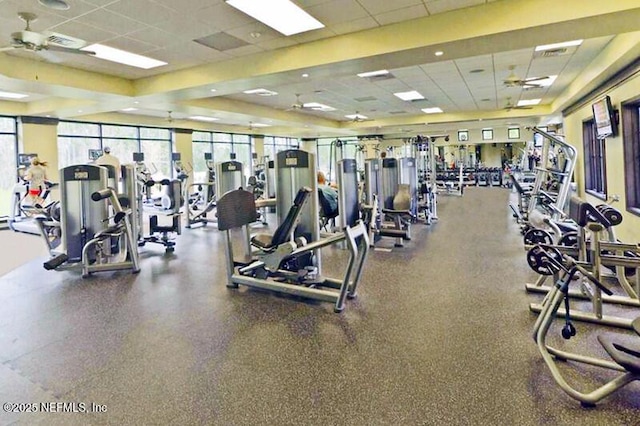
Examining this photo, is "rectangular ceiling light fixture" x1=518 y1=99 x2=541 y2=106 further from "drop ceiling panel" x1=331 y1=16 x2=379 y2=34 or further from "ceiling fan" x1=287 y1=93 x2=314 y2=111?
"drop ceiling panel" x1=331 y1=16 x2=379 y2=34

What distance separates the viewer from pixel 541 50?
641 cm

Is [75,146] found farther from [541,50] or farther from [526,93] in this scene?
[526,93]

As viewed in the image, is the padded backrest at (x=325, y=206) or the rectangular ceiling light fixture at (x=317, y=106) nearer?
the padded backrest at (x=325, y=206)

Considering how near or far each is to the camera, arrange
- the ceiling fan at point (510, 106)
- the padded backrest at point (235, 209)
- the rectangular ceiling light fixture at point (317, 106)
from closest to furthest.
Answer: the padded backrest at point (235, 209) → the rectangular ceiling light fixture at point (317, 106) → the ceiling fan at point (510, 106)

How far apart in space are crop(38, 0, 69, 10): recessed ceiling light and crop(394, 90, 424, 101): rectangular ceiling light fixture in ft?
24.8

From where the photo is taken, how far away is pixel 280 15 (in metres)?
4.68

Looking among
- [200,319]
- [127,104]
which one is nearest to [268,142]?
[127,104]

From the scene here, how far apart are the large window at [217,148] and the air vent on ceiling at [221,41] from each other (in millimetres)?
7908

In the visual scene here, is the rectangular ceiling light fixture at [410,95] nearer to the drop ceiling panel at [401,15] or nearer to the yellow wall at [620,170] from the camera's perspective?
the yellow wall at [620,170]

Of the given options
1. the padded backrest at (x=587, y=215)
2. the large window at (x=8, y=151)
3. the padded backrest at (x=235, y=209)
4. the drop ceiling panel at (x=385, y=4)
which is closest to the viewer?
the padded backrest at (x=587, y=215)

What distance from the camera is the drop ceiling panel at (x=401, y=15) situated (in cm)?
459

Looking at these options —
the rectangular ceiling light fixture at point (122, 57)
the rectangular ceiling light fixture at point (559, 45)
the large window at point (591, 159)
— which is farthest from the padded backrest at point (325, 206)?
the large window at point (591, 159)

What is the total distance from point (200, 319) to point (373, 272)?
2.20 m

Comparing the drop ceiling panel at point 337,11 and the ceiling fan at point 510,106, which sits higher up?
the ceiling fan at point 510,106
